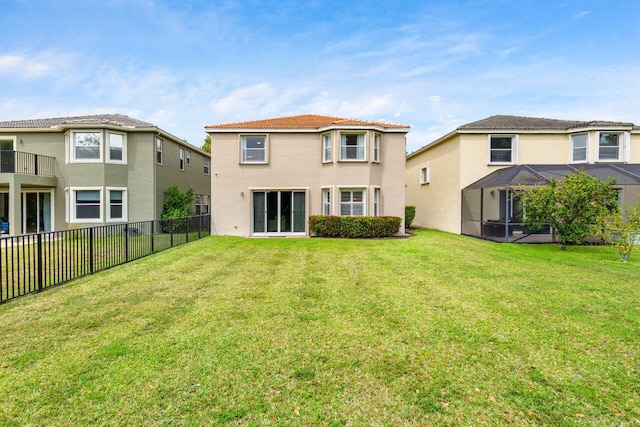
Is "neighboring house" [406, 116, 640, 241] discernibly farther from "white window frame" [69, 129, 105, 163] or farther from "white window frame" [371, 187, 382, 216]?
"white window frame" [69, 129, 105, 163]

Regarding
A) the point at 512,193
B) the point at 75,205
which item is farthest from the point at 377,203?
the point at 75,205

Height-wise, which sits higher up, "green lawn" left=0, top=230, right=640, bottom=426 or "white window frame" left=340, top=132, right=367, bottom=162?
"white window frame" left=340, top=132, right=367, bottom=162

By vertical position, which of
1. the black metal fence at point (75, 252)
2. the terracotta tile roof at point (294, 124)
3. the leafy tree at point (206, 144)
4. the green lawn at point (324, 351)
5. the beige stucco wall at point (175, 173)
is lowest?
the green lawn at point (324, 351)

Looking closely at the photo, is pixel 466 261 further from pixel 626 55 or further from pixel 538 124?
pixel 626 55

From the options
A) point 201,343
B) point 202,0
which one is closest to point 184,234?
point 202,0

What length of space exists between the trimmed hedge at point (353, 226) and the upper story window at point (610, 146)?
1182 centimetres

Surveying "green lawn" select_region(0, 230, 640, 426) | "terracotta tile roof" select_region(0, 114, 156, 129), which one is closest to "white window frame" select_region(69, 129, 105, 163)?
"terracotta tile roof" select_region(0, 114, 156, 129)

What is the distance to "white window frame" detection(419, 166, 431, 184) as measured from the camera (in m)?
21.5

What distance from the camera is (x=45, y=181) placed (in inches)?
641

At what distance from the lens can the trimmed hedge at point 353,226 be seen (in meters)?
15.0

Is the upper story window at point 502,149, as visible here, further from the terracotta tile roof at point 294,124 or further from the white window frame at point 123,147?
the white window frame at point 123,147

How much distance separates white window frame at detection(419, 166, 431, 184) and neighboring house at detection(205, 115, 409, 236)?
5.82 meters

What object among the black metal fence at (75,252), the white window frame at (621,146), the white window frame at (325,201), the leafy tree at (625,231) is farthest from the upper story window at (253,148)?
the white window frame at (621,146)

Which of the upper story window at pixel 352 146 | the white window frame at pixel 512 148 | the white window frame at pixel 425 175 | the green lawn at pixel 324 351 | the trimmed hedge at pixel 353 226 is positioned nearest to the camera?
the green lawn at pixel 324 351
